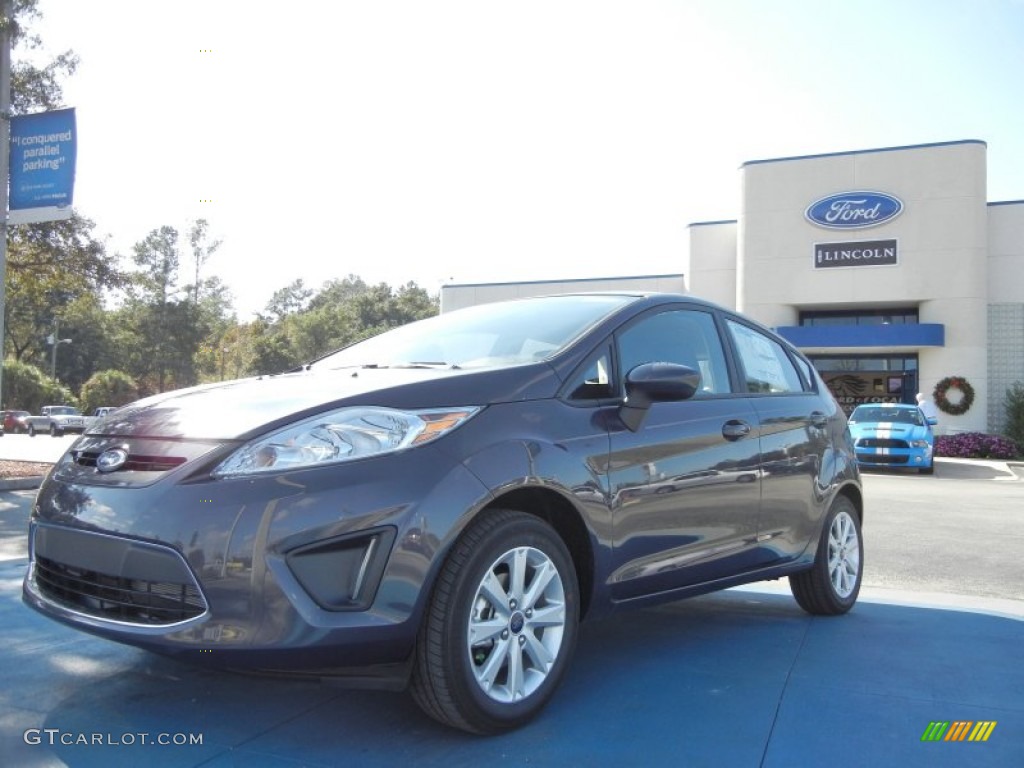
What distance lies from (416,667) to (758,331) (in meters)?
2.93

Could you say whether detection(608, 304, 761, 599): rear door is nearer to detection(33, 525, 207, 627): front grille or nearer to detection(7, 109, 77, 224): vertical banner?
detection(33, 525, 207, 627): front grille

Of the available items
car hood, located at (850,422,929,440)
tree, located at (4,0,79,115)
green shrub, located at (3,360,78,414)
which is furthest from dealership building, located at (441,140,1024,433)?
green shrub, located at (3,360,78,414)

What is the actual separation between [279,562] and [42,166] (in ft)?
41.3

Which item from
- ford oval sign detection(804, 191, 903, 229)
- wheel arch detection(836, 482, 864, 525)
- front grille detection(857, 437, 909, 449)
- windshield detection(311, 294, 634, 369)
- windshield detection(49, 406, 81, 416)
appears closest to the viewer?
windshield detection(311, 294, 634, 369)

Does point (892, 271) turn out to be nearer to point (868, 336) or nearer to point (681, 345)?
point (868, 336)

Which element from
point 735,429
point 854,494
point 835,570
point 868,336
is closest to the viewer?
point 735,429

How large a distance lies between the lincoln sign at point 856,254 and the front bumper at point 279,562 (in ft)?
101

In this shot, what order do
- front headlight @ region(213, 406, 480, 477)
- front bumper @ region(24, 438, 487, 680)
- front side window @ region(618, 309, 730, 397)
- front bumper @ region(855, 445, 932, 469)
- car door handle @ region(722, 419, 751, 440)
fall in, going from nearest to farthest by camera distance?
front bumper @ region(24, 438, 487, 680) → front headlight @ region(213, 406, 480, 477) → front side window @ region(618, 309, 730, 397) → car door handle @ region(722, 419, 751, 440) → front bumper @ region(855, 445, 932, 469)

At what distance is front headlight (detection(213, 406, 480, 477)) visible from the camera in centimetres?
276

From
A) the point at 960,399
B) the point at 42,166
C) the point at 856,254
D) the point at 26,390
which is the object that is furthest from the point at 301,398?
the point at 26,390

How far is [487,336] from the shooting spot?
4.02m

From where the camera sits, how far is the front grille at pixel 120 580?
8.77 feet

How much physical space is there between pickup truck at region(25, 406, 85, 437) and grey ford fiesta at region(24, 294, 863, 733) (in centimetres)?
3986

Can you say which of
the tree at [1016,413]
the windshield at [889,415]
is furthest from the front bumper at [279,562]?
the tree at [1016,413]
